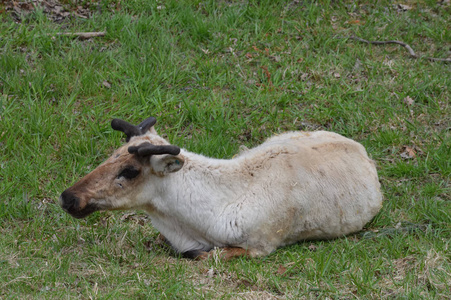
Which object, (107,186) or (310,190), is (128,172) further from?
(310,190)

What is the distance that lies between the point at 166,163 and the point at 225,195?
0.72 metres

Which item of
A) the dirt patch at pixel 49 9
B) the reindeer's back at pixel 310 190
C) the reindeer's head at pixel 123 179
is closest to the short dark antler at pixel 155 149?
the reindeer's head at pixel 123 179

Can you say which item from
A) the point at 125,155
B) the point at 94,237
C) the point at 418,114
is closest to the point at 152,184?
the point at 125,155

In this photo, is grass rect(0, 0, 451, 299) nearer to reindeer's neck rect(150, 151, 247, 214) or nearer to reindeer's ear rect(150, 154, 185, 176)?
reindeer's neck rect(150, 151, 247, 214)

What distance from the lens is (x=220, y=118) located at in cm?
841

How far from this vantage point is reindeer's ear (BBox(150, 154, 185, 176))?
5766 mm

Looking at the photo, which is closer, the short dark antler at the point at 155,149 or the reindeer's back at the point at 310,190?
the short dark antler at the point at 155,149

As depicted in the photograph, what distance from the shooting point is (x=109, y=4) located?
10.3 m

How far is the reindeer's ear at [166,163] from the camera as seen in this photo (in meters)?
5.77

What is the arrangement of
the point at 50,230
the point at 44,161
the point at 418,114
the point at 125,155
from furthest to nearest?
the point at 418,114 < the point at 44,161 < the point at 50,230 < the point at 125,155

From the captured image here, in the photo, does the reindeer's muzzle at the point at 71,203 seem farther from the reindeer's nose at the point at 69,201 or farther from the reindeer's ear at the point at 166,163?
the reindeer's ear at the point at 166,163

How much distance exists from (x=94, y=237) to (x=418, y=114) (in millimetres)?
5292

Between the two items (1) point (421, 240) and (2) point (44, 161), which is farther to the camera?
(2) point (44, 161)

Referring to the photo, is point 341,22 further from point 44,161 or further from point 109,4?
point 44,161
